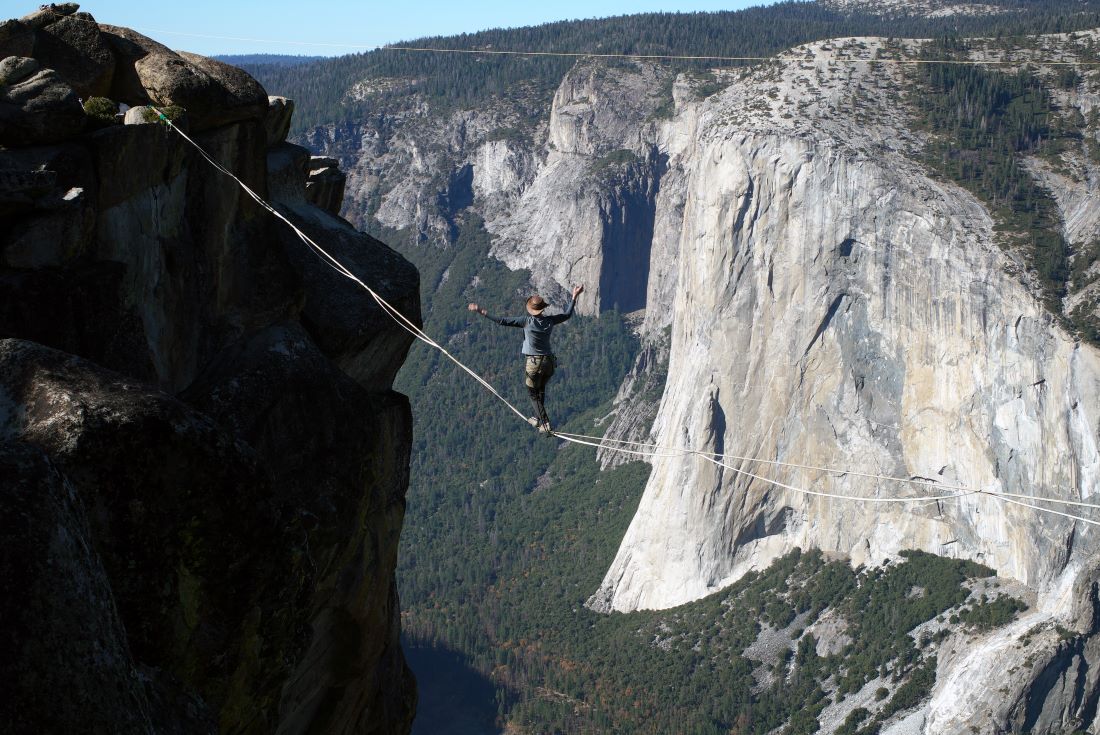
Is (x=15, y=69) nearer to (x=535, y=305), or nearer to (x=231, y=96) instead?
(x=231, y=96)

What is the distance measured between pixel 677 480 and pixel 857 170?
104 feet

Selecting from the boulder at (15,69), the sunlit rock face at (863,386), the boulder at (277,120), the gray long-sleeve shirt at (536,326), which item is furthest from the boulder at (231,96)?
the sunlit rock face at (863,386)

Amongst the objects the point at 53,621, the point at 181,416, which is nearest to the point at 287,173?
the point at 181,416

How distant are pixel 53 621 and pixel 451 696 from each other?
107318mm

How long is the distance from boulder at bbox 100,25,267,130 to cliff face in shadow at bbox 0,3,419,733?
42 millimetres

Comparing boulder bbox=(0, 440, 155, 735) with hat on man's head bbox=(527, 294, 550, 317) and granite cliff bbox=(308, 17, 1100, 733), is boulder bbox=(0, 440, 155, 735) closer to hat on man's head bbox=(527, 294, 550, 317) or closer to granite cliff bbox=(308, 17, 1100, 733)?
hat on man's head bbox=(527, 294, 550, 317)

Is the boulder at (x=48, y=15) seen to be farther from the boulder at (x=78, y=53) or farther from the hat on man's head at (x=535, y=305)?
the hat on man's head at (x=535, y=305)

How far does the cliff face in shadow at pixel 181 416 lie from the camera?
10344 millimetres

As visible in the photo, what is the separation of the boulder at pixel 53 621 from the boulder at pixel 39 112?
309 inches

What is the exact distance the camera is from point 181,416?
497 inches

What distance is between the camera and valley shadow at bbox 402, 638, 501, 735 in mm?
107875

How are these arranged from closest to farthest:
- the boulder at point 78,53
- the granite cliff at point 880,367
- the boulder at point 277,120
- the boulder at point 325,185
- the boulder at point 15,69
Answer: the boulder at point 15,69
the boulder at point 78,53
the boulder at point 277,120
the boulder at point 325,185
the granite cliff at point 880,367

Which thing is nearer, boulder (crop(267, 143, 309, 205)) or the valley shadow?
boulder (crop(267, 143, 309, 205))

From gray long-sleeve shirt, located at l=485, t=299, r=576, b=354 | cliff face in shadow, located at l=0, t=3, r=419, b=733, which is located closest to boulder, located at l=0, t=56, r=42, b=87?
cliff face in shadow, located at l=0, t=3, r=419, b=733
